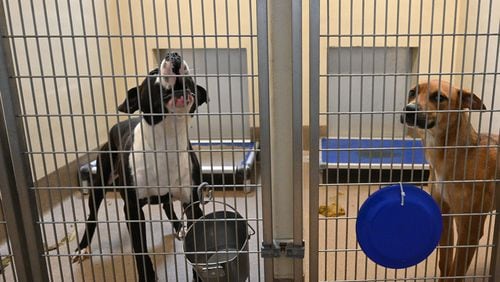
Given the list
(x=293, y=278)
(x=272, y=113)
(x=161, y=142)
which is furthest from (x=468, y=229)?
(x=161, y=142)

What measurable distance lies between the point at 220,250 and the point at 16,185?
0.69 metres

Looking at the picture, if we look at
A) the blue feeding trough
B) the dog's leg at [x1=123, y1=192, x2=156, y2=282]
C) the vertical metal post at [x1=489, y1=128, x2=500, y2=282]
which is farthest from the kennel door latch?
the vertical metal post at [x1=489, y1=128, x2=500, y2=282]

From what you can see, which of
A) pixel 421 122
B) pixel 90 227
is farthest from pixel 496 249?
pixel 90 227

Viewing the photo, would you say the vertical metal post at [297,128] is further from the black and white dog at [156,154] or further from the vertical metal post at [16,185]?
the vertical metal post at [16,185]

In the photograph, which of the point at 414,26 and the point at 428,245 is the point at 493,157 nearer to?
the point at 428,245

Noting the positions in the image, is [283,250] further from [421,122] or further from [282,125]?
[421,122]

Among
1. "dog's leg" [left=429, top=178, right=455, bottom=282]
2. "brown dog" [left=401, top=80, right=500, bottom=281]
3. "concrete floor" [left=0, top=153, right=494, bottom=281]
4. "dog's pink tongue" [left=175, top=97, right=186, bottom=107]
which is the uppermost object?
"dog's pink tongue" [left=175, top=97, right=186, bottom=107]

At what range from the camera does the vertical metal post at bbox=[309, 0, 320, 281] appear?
111 centimetres

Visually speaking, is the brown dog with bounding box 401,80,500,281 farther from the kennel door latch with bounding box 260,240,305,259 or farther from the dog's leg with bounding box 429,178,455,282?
the kennel door latch with bounding box 260,240,305,259

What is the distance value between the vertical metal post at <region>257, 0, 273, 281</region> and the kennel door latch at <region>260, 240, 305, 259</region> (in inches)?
0.6

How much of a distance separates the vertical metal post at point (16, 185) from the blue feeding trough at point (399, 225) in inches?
39.8

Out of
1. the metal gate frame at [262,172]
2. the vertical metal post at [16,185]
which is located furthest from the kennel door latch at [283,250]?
the vertical metal post at [16,185]

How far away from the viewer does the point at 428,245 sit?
126 centimetres

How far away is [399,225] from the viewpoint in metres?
1.24
